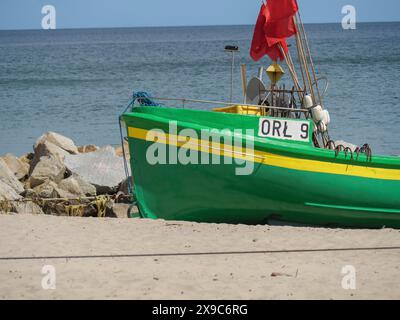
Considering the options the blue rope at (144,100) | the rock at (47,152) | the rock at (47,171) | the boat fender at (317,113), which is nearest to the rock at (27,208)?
the rock at (47,171)

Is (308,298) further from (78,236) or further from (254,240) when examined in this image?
(78,236)

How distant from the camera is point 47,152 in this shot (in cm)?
1642

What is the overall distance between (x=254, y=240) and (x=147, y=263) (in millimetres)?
1523

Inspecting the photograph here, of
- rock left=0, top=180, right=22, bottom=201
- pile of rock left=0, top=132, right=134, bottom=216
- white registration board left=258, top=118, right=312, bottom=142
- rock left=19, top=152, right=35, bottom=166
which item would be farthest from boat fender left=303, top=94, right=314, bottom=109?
rock left=19, top=152, right=35, bottom=166

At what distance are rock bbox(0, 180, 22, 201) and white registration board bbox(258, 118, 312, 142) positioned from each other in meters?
4.55

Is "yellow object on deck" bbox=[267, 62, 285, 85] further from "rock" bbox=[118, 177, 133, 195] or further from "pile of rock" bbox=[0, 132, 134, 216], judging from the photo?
"rock" bbox=[118, 177, 133, 195]

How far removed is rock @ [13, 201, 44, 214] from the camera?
12703 millimetres

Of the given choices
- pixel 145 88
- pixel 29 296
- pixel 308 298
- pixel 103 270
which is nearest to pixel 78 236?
pixel 103 270

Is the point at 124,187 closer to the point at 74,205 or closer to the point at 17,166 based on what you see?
the point at 74,205

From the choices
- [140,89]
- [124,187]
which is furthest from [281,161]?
[140,89]

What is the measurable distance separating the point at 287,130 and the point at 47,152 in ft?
22.7

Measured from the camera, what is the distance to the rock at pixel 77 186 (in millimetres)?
13922

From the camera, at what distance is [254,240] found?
32.7 feet

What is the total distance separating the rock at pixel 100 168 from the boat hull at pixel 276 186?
3.71m
